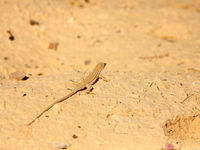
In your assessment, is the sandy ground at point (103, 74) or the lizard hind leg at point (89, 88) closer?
the sandy ground at point (103, 74)

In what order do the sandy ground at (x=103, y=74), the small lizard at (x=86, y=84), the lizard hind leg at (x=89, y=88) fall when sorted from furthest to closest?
1. the lizard hind leg at (x=89, y=88)
2. the small lizard at (x=86, y=84)
3. the sandy ground at (x=103, y=74)

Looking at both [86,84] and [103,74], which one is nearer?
[86,84]

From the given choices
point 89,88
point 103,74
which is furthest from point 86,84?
point 103,74

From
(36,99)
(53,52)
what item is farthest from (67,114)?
(53,52)

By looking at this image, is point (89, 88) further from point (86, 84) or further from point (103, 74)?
point (103, 74)

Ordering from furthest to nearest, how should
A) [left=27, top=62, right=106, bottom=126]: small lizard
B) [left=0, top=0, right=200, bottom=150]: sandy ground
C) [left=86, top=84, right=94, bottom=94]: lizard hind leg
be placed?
[left=86, top=84, right=94, bottom=94]: lizard hind leg
[left=27, top=62, right=106, bottom=126]: small lizard
[left=0, top=0, right=200, bottom=150]: sandy ground

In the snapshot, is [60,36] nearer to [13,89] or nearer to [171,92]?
[13,89]

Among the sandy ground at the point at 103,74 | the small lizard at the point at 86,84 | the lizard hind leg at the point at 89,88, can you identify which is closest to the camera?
the sandy ground at the point at 103,74

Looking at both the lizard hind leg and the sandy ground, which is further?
the lizard hind leg
